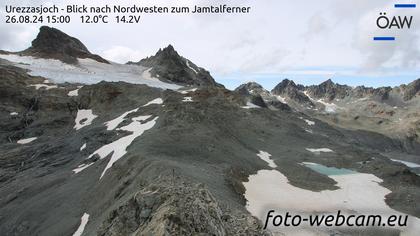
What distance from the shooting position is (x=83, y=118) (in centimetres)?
7900

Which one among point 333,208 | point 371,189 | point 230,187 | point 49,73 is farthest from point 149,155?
point 49,73

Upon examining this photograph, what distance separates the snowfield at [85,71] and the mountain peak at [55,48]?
12.9 ft

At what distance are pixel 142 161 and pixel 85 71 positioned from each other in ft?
320

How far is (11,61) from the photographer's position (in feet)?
413

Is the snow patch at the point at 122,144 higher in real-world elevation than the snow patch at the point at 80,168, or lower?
higher

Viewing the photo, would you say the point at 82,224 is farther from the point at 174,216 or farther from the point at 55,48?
the point at 55,48

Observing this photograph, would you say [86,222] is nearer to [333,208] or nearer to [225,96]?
[333,208]

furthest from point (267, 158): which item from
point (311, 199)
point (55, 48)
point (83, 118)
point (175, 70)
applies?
point (55, 48)

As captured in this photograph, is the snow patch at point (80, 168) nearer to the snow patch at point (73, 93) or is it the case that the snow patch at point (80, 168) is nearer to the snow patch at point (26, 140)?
the snow patch at point (26, 140)

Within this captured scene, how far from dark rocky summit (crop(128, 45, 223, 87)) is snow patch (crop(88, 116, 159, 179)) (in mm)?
74283

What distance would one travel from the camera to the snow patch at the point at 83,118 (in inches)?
2962

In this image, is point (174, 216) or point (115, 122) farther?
point (115, 122)

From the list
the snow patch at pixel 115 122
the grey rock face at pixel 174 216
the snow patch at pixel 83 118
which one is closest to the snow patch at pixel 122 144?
the snow patch at pixel 115 122

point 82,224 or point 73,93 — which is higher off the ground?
point 73,93
